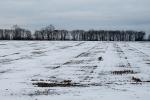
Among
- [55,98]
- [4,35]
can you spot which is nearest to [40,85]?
[55,98]

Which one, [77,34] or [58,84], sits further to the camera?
[77,34]

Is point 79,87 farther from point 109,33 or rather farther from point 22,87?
point 109,33

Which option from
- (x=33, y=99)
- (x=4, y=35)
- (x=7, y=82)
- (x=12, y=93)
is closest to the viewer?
(x=33, y=99)

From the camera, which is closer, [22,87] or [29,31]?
[22,87]

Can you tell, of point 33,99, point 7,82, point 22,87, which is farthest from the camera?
point 7,82

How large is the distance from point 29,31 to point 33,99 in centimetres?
12349

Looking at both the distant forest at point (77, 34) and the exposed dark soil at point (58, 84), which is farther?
the distant forest at point (77, 34)

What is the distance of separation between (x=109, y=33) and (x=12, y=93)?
13002 centimetres

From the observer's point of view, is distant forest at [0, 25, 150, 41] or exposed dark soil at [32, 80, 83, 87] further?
distant forest at [0, 25, 150, 41]

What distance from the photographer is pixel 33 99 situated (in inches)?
424

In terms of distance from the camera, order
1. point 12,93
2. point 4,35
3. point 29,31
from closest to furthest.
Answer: point 12,93 < point 4,35 < point 29,31

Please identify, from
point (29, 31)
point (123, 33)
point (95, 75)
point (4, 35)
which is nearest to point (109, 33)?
point (123, 33)

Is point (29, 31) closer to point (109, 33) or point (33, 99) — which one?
point (109, 33)

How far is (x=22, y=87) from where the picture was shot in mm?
13188
